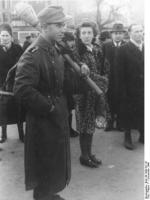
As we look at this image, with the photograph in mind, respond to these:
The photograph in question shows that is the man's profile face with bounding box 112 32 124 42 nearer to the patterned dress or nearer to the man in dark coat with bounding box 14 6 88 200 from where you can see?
the patterned dress

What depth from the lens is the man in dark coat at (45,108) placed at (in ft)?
9.95

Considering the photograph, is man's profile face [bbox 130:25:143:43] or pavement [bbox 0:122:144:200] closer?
pavement [bbox 0:122:144:200]

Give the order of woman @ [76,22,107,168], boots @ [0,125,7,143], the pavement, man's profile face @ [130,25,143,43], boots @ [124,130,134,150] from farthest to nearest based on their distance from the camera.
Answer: boots @ [0,125,7,143] → boots @ [124,130,134,150] → man's profile face @ [130,25,143,43] → woman @ [76,22,107,168] → the pavement

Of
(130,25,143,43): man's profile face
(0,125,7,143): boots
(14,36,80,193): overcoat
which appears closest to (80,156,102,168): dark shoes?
(14,36,80,193): overcoat

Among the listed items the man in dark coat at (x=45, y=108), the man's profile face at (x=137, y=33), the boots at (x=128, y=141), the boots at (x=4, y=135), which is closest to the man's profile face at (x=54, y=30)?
the man in dark coat at (x=45, y=108)

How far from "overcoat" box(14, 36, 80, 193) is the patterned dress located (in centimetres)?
84

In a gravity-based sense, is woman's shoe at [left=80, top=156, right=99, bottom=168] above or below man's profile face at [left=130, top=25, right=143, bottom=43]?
below

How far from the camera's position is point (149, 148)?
300cm

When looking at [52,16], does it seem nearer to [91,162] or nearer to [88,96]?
[88,96]

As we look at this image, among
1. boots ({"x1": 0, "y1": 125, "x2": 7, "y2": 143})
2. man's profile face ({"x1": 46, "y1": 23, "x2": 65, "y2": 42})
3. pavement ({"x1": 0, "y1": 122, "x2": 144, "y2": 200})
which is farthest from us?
boots ({"x1": 0, "y1": 125, "x2": 7, "y2": 143})

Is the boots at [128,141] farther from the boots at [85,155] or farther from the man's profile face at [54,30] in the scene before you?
the man's profile face at [54,30]

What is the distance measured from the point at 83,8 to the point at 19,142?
2.15 m

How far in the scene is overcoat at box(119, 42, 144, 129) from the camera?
15.2ft

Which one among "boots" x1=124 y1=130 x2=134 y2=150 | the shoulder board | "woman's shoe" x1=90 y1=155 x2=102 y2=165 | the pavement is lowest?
the pavement
